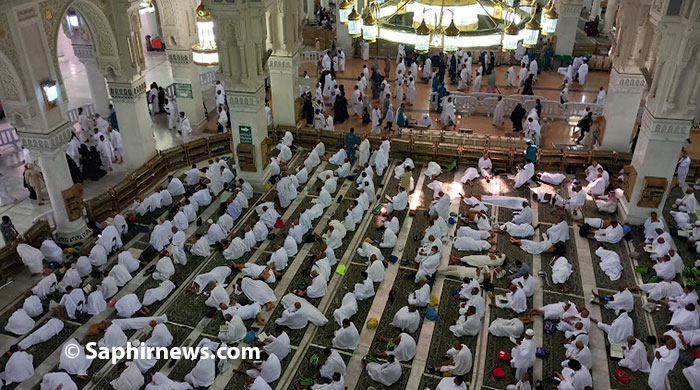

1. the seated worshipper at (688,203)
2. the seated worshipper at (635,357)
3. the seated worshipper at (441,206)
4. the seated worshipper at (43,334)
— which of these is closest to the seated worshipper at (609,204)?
the seated worshipper at (688,203)

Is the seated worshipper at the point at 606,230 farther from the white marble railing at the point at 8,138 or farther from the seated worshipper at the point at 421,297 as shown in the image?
the white marble railing at the point at 8,138

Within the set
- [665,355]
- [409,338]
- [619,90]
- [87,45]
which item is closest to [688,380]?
[665,355]

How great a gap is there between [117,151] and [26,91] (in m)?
5.25

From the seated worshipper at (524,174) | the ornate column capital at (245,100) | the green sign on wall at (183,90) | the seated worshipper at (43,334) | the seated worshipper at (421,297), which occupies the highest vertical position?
the ornate column capital at (245,100)

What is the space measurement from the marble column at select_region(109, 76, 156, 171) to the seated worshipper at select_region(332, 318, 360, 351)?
7.65m

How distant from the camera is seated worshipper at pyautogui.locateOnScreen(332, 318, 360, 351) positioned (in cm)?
919

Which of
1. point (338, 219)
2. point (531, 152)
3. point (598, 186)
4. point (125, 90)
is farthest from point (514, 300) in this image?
point (125, 90)

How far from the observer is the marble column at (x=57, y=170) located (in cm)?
1070

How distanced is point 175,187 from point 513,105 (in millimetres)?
10555

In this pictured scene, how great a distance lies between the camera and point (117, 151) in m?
15.4

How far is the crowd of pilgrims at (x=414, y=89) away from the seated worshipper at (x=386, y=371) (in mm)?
8835

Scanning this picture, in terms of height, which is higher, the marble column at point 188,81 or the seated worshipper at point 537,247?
the marble column at point 188,81

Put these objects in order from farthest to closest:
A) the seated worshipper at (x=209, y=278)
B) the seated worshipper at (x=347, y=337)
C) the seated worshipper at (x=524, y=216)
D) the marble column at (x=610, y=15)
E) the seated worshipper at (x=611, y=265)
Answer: the marble column at (x=610, y=15) < the seated worshipper at (x=524, y=216) < the seated worshipper at (x=611, y=265) < the seated worshipper at (x=209, y=278) < the seated worshipper at (x=347, y=337)

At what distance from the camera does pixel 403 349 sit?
9062 millimetres
